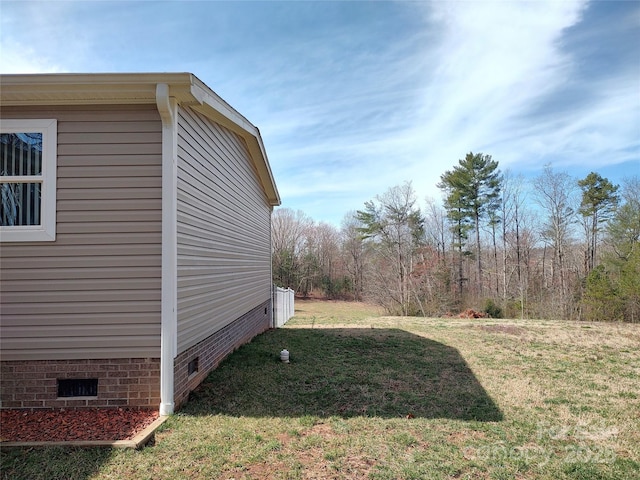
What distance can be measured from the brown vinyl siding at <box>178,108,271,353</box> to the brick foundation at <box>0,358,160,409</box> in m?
0.48

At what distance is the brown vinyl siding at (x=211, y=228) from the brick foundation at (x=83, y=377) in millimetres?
477

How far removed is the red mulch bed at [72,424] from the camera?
279 cm

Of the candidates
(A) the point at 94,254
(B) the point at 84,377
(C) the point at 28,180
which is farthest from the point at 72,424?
(C) the point at 28,180

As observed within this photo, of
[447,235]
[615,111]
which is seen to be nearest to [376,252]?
[447,235]

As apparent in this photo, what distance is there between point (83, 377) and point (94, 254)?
4.08ft

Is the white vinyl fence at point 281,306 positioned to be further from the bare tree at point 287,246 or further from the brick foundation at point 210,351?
the bare tree at point 287,246

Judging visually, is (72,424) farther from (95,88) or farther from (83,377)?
(95,88)

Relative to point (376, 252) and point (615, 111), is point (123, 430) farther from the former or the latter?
point (376, 252)

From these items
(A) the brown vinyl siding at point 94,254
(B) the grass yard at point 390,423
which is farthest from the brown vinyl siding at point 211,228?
(B) the grass yard at point 390,423

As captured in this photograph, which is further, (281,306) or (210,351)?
(281,306)

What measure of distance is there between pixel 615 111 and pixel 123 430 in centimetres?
1467

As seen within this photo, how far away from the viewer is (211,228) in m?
4.76

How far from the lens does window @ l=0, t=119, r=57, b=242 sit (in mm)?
3369

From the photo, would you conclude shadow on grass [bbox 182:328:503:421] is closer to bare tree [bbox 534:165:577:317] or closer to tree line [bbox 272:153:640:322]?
tree line [bbox 272:153:640:322]
